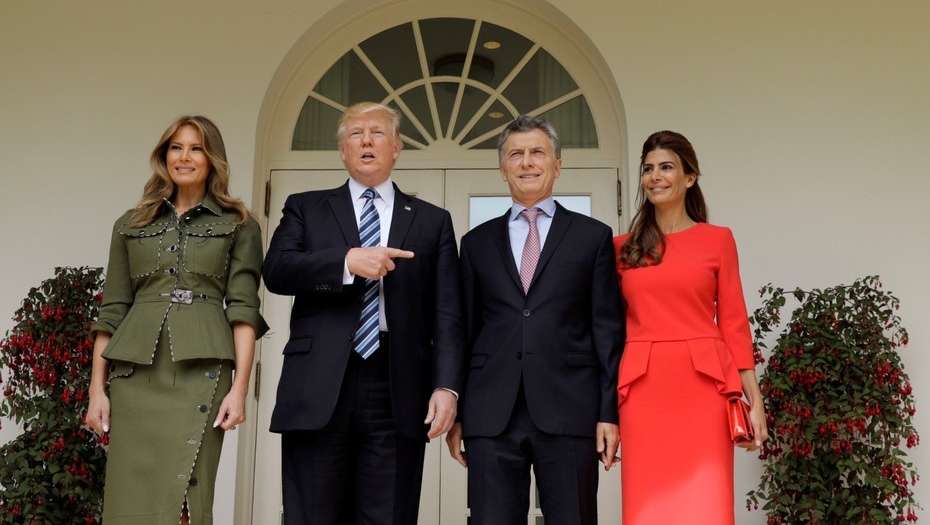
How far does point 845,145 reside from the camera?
448cm

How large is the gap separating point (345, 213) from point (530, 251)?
57 cm

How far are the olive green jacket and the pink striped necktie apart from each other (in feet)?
2.60

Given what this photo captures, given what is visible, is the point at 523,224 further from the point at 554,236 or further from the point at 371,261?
the point at 371,261

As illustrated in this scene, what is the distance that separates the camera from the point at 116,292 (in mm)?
2678

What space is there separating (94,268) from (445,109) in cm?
197

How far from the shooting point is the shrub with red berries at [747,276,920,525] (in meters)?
3.74

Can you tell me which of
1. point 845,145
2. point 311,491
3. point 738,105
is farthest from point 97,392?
point 845,145

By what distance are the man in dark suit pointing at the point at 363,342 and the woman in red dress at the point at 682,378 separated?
55 cm

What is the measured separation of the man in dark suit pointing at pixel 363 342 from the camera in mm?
2432

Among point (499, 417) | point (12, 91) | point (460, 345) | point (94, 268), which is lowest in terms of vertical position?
point (499, 417)

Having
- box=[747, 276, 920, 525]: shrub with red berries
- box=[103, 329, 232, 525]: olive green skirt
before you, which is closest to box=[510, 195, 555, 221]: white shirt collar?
box=[103, 329, 232, 525]: olive green skirt

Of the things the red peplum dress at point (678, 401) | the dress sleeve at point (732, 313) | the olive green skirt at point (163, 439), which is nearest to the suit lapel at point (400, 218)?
the olive green skirt at point (163, 439)

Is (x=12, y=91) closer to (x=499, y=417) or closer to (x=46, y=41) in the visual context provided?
(x=46, y=41)

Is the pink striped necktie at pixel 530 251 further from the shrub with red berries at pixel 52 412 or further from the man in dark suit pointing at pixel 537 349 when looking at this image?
the shrub with red berries at pixel 52 412
